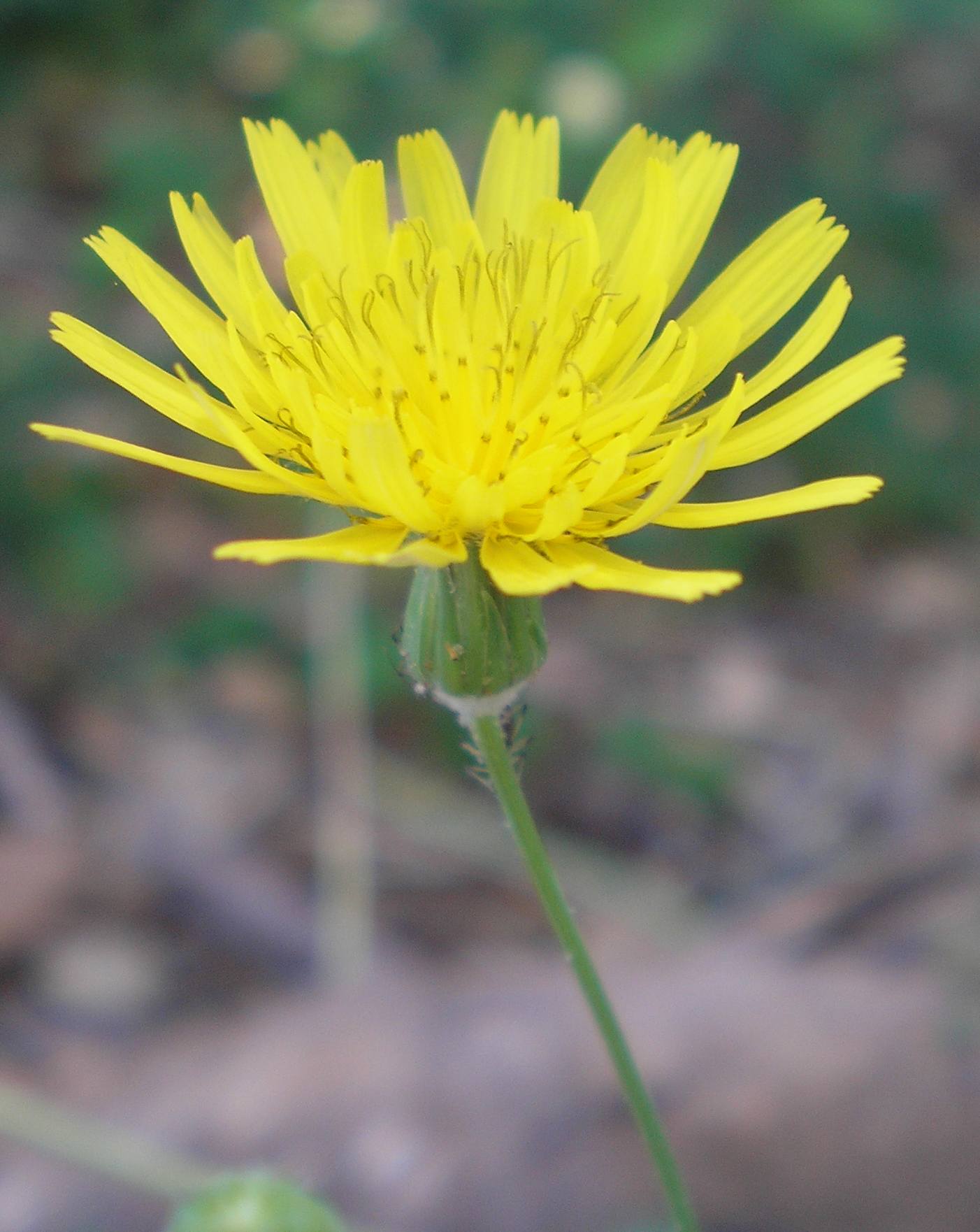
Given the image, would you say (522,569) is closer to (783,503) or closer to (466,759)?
(783,503)

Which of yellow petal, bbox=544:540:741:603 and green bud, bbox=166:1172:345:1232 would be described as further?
green bud, bbox=166:1172:345:1232

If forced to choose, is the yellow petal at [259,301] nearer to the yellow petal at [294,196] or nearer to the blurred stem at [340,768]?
the yellow petal at [294,196]

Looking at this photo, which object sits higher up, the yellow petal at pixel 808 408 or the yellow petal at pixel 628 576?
the yellow petal at pixel 808 408

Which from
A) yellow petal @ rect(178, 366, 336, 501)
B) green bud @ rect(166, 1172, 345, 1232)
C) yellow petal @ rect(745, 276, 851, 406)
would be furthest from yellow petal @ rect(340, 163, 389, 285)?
green bud @ rect(166, 1172, 345, 1232)

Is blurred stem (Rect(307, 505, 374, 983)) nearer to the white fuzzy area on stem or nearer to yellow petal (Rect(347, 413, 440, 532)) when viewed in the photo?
the white fuzzy area on stem

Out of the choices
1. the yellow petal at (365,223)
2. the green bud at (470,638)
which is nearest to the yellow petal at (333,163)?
the yellow petal at (365,223)

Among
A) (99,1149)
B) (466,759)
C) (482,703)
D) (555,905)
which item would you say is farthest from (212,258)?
(466,759)
